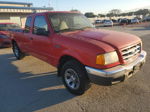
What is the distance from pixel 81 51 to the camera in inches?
125

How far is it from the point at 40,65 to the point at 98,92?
10.2 ft

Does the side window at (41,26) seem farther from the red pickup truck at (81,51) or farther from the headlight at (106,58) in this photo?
the headlight at (106,58)

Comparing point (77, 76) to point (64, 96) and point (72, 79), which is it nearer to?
point (72, 79)

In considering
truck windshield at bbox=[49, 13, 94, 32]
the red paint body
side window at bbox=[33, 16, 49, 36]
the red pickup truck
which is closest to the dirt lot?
the red pickup truck

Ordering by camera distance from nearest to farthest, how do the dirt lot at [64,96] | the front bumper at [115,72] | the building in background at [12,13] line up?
the front bumper at [115,72] < the dirt lot at [64,96] < the building in background at [12,13]

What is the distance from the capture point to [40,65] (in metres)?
6.14

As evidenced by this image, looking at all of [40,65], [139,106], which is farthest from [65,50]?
[40,65]

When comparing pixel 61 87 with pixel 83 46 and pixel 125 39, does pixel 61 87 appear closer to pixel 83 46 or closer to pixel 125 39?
pixel 83 46

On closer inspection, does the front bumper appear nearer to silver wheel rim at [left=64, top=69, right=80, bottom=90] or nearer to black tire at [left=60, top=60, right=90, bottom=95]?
black tire at [left=60, top=60, right=90, bottom=95]

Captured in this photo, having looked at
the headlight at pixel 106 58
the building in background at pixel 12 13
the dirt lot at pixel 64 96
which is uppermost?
the building in background at pixel 12 13

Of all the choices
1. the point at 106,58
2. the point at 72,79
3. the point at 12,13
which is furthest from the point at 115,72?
the point at 12,13

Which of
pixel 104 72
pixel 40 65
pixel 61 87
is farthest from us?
pixel 40 65

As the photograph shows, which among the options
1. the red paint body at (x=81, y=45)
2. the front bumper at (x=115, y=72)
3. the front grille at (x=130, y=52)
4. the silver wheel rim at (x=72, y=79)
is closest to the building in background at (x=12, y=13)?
the red paint body at (x=81, y=45)

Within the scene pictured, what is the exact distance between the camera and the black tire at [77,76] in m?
3.36
